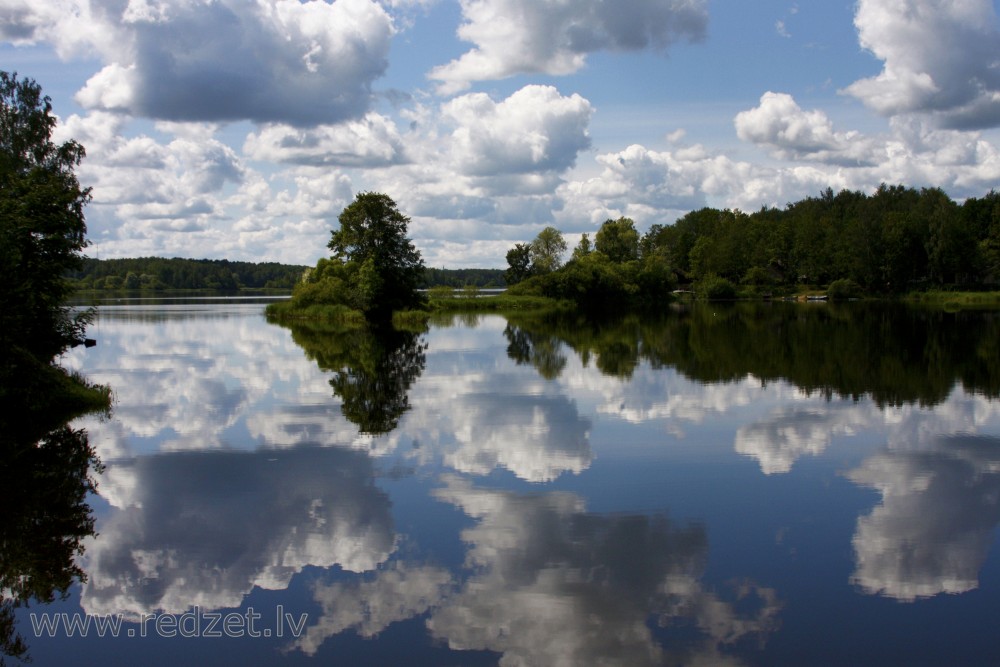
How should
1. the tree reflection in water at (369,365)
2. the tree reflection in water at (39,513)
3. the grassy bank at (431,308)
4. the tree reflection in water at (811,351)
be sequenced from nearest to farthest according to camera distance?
the tree reflection in water at (39,513)
the tree reflection in water at (369,365)
the tree reflection in water at (811,351)
the grassy bank at (431,308)

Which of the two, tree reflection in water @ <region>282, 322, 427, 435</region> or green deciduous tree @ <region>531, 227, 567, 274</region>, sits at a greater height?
green deciduous tree @ <region>531, 227, 567, 274</region>

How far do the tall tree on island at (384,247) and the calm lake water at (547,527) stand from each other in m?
41.1

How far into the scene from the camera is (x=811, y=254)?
113062 millimetres

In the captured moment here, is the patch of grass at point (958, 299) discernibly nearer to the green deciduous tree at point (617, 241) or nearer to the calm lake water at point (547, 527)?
the green deciduous tree at point (617, 241)

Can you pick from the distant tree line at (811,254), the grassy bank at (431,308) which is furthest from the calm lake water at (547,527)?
the distant tree line at (811,254)

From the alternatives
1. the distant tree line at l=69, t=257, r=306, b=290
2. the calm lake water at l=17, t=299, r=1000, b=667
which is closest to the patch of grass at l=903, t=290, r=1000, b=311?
the calm lake water at l=17, t=299, r=1000, b=667

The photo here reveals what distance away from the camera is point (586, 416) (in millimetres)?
19172

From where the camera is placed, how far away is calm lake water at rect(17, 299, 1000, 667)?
788 cm

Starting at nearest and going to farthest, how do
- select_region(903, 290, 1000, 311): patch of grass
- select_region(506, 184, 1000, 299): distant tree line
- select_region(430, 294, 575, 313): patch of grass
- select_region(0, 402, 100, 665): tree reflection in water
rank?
select_region(0, 402, 100, 665): tree reflection in water → select_region(903, 290, 1000, 311): patch of grass → select_region(430, 294, 575, 313): patch of grass → select_region(506, 184, 1000, 299): distant tree line

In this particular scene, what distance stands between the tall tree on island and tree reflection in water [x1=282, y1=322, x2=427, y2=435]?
30.9 feet

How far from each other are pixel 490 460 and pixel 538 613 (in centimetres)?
654

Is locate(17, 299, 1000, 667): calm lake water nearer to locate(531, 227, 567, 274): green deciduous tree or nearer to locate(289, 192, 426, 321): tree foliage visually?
locate(289, 192, 426, 321): tree foliage

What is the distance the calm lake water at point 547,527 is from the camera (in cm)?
788

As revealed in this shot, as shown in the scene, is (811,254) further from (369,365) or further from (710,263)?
(369,365)
